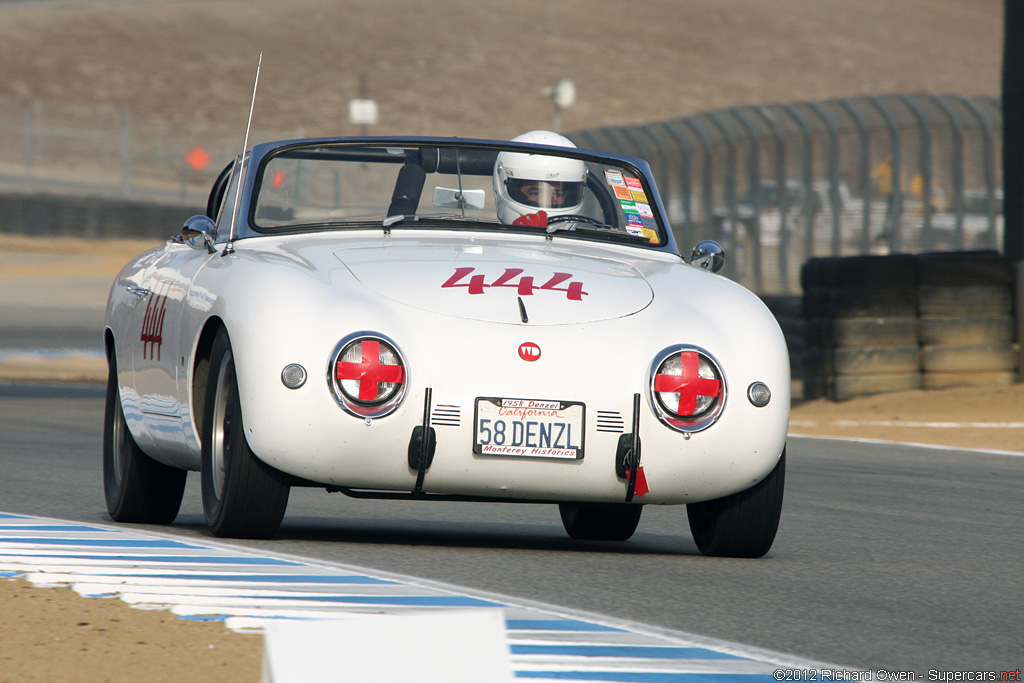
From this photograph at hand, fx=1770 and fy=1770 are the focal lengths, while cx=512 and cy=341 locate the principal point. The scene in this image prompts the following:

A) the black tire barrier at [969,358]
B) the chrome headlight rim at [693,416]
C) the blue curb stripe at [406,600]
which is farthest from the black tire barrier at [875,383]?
the blue curb stripe at [406,600]

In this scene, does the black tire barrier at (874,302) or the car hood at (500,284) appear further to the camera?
the black tire barrier at (874,302)

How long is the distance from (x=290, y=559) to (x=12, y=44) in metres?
68.4

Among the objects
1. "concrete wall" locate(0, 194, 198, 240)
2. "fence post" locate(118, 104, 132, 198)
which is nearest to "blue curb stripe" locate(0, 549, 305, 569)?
"concrete wall" locate(0, 194, 198, 240)

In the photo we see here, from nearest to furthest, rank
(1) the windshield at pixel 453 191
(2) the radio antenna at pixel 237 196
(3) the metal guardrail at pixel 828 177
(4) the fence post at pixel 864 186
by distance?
(2) the radio antenna at pixel 237 196 → (1) the windshield at pixel 453 191 → (3) the metal guardrail at pixel 828 177 → (4) the fence post at pixel 864 186

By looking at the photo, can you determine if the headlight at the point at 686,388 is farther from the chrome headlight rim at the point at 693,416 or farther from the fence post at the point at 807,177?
the fence post at the point at 807,177

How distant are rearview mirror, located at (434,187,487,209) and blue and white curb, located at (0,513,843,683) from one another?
6.04ft

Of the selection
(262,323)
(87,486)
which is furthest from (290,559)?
(87,486)

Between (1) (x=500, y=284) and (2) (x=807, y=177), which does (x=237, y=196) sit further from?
(2) (x=807, y=177)

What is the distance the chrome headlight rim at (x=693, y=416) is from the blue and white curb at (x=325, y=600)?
→ 3.22 feet

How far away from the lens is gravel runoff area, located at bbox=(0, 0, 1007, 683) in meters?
67.4

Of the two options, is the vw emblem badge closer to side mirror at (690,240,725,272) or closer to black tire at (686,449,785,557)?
black tire at (686,449,785,557)

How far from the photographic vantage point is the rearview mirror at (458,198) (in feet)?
22.7

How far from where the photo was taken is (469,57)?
3024 inches

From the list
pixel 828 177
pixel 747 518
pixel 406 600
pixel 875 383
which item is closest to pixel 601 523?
pixel 747 518
